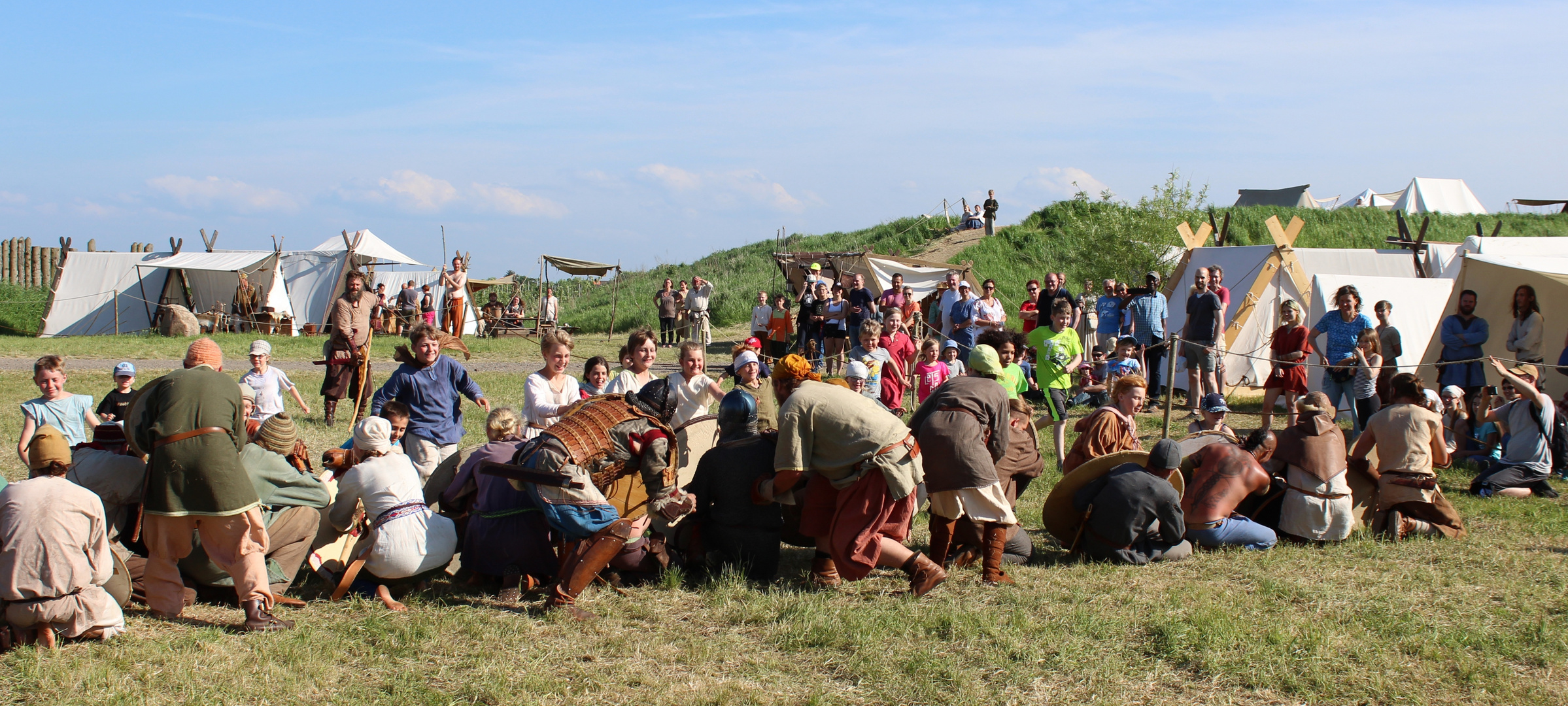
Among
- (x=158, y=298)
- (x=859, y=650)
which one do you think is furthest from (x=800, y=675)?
(x=158, y=298)

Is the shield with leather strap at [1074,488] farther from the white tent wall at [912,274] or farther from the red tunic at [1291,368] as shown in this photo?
the white tent wall at [912,274]

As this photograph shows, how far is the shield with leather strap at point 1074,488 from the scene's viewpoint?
19.1 feet

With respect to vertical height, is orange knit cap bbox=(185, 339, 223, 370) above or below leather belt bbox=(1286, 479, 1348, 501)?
above

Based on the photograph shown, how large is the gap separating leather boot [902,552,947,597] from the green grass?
0.08m

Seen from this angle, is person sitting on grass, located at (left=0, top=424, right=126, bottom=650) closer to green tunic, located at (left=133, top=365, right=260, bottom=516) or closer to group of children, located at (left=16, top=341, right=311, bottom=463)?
green tunic, located at (left=133, top=365, right=260, bottom=516)

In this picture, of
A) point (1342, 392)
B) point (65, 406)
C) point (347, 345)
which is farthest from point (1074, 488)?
point (347, 345)

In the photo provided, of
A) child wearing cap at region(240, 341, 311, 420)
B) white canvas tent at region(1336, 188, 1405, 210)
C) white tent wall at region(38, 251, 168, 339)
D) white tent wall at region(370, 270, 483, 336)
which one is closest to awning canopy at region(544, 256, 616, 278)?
white tent wall at region(370, 270, 483, 336)

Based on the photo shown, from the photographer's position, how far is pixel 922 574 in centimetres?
517

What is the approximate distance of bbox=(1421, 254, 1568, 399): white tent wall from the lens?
421 inches

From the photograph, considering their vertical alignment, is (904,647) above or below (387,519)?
below

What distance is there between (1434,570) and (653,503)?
4189 millimetres

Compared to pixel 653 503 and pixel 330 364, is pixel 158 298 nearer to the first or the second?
pixel 330 364

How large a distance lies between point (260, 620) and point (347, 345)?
6495 mm

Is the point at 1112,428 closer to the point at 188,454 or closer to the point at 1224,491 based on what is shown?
the point at 1224,491
